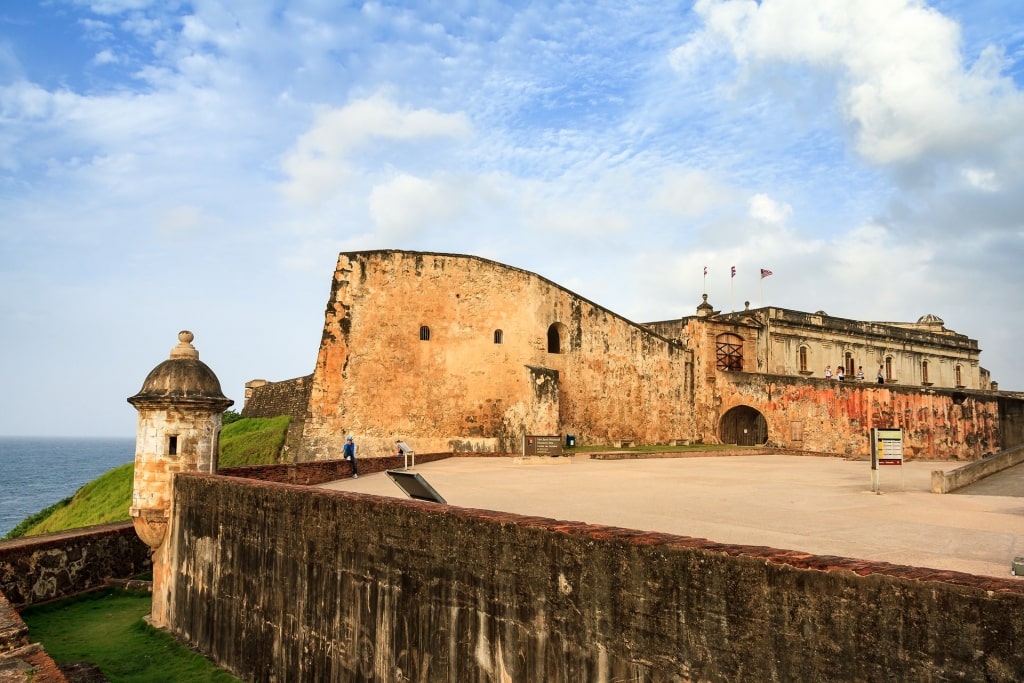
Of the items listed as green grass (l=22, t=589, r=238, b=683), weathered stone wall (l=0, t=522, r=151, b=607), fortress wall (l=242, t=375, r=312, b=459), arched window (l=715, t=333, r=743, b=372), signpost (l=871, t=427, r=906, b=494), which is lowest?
green grass (l=22, t=589, r=238, b=683)

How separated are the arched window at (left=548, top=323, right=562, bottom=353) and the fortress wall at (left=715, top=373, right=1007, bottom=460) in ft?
27.8

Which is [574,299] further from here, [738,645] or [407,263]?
[738,645]

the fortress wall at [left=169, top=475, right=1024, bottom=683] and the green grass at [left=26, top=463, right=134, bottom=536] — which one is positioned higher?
the fortress wall at [left=169, top=475, right=1024, bottom=683]

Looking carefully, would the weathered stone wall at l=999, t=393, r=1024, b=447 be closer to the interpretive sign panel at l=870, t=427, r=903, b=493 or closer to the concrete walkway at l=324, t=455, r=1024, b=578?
the concrete walkway at l=324, t=455, r=1024, b=578

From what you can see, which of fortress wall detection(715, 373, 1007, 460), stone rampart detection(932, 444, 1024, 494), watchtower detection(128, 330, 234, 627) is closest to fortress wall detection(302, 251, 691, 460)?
fortress wall detection(715, 373, 1007, 460)

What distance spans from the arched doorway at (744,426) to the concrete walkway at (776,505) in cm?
1237

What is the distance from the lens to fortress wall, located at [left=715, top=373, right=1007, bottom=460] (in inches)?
918

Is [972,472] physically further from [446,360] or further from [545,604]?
[446,360]

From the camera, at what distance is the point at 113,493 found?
77.8ft

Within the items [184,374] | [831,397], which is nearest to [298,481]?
[184,374]

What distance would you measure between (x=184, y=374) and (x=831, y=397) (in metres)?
21.2

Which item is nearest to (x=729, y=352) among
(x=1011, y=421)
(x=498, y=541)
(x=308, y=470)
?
(x=1011, y=421)

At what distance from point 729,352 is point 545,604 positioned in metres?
Result: 26.2

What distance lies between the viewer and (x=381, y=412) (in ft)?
70.1
